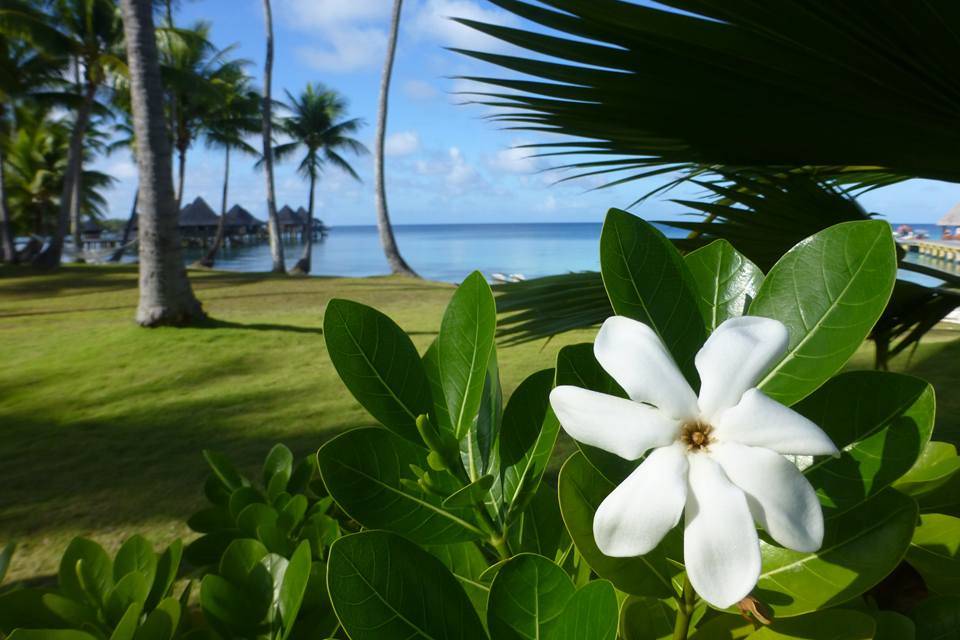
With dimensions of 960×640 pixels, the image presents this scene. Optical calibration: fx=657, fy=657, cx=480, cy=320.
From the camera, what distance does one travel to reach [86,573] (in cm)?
53

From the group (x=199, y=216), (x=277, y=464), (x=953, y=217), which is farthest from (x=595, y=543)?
(x=199, y=216)

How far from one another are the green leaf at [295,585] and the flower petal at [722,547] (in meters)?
0.26

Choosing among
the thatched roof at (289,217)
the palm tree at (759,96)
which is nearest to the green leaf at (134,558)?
the palm tree at (759,96)

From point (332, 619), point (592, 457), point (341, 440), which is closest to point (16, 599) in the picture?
point (332, 619)

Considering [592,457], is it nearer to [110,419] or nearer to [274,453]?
[274,453]

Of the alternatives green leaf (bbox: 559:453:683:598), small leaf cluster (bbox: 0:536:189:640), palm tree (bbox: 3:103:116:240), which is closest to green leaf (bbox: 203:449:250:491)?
small leaf cluster (bbox: 0:536:189:640)

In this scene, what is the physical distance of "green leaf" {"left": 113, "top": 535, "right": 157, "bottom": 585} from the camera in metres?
0.54

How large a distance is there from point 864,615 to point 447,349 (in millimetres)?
226

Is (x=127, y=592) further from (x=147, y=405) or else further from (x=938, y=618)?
(x=147, y=405)

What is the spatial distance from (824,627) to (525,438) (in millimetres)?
164

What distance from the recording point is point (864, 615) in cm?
29

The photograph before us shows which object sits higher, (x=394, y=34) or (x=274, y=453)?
(x=394, y=34)

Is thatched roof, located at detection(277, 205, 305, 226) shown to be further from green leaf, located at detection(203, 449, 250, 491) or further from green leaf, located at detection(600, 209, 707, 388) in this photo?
green leaf, located at detection(600, 209, 707, 388)

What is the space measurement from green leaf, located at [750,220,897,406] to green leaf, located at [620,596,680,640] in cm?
15
